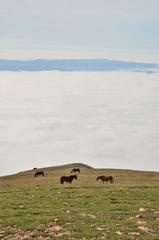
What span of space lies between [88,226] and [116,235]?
235 cm

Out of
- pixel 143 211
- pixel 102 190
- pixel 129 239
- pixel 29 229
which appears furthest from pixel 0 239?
pixel 102 190

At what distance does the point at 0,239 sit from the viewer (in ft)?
75.6

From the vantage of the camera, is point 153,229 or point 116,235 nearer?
point 116,235

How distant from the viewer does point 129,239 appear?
22.3 meters

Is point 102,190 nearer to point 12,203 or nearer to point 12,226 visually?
point 12,203

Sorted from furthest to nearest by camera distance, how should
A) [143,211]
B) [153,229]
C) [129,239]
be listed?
[143,211] < [153,229] < [129,239]

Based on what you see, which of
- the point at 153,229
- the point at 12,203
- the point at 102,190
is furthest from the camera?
the point at 102,190

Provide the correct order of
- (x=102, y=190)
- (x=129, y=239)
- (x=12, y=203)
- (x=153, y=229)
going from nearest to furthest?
1. (x=129, y=239)
2. (x=153, y=229)
3. (x=12, y=203)
4. (x=102, y=190)

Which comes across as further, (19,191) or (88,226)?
(19,191)

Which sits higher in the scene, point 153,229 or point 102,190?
point 102,190

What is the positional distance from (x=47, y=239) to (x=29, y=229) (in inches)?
93.6

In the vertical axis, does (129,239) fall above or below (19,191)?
below

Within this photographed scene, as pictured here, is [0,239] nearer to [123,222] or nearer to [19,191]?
[123,222]

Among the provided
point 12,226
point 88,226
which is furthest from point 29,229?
point 88,226
